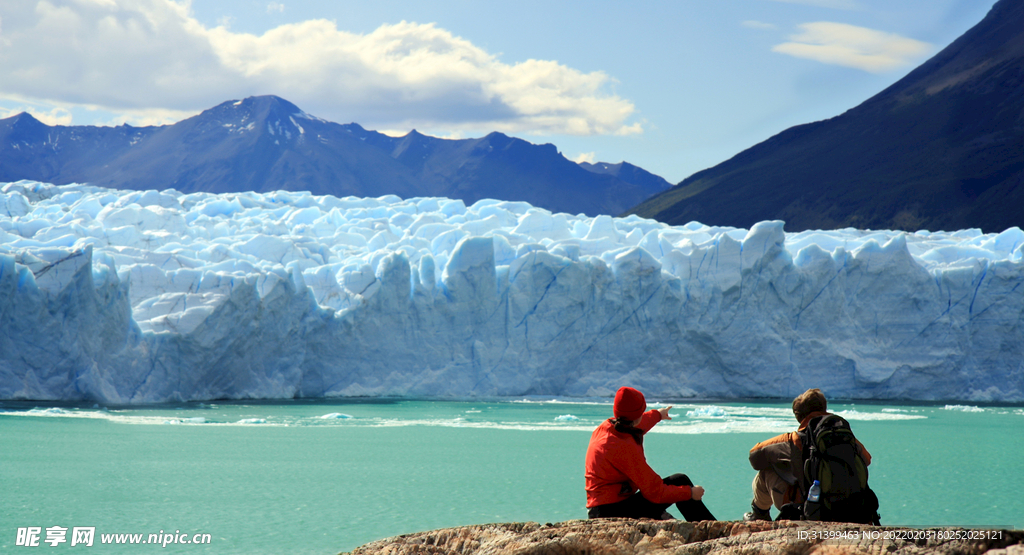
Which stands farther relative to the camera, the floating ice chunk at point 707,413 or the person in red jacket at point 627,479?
the floating ice chunk at point 707,413

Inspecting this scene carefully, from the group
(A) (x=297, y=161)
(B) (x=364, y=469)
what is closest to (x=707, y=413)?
(B) (x=364, y=469)

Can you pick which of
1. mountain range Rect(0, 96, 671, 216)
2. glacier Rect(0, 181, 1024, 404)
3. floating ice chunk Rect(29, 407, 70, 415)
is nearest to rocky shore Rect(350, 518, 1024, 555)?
floating ice chunk Rect(29, 407, 70, 415)

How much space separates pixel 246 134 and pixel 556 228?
88.2 meters

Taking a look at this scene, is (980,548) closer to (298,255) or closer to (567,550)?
(567,550)

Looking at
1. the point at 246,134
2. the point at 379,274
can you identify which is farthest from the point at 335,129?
the point at 379,274

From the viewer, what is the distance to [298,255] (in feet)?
52.8

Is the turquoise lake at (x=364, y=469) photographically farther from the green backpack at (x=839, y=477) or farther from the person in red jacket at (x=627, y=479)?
the green backpack at (x=839, y=477)

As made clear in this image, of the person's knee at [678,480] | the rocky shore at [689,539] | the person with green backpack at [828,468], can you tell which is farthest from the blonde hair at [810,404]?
the rocky shore at [689,539]

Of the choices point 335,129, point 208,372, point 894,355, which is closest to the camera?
point 208,372

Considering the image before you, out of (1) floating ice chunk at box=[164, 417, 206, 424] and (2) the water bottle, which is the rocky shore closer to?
(2) the water bottle

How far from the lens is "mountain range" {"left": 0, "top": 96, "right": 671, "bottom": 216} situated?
86438mm

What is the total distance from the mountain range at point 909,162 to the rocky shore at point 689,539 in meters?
53.8

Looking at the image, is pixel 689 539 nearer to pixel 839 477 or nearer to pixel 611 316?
pixel 839 477

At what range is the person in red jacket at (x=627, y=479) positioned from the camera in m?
2.73
